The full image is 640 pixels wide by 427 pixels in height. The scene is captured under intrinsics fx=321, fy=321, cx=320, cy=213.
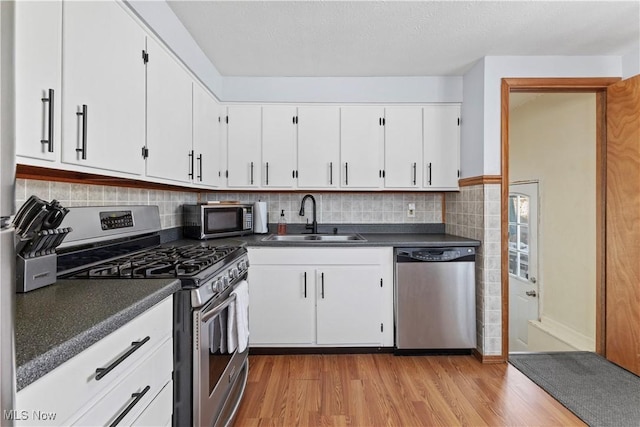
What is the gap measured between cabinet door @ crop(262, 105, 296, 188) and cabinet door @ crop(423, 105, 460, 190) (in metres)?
1.25

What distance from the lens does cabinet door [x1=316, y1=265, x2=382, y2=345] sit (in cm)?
263

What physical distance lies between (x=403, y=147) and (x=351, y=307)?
1.51 meters

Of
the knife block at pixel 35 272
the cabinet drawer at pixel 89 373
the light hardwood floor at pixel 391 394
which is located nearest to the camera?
the cabinet drawer at pixel 89 373

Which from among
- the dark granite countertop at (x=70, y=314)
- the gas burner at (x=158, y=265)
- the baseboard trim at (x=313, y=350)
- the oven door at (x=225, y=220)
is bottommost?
the baseboard trim at (x=313, y=350)

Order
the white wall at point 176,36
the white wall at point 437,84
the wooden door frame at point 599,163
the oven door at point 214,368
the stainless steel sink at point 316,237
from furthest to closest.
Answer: the stainless steel sink at point 316,237
the wooden door frame at point 599,163
the white wall at point 437,84
the white wall at point 176,36
the oven door at point 214,368

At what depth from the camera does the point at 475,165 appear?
2.69 meters

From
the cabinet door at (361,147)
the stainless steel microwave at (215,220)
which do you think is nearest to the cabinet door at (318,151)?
the cabinet door at (361,147)

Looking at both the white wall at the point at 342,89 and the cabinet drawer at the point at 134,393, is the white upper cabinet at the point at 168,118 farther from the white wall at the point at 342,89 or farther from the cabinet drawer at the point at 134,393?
the cabinet drawer at the point at 134,393

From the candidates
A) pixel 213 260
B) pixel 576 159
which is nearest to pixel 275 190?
pixel 213 260

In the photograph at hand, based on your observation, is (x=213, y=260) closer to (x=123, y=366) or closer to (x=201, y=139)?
(x=123, y=366)

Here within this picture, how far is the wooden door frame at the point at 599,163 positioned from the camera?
2.53 m

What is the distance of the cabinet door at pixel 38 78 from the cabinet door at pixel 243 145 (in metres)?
1.84

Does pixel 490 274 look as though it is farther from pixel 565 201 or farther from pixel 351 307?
pixel 565 201

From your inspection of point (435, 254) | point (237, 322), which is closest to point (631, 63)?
point (435, 254)
